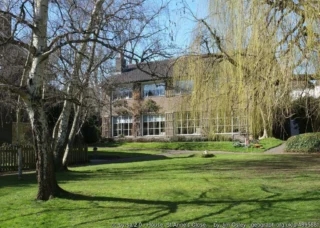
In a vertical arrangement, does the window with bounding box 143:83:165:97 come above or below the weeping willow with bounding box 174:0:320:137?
above

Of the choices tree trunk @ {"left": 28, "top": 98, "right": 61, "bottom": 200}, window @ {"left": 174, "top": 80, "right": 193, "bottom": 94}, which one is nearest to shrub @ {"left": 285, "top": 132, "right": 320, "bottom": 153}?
window @ {"left": 174, "top": 80, "right": 193, "bottom": 94}

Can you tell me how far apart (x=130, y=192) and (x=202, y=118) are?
3.04 metres

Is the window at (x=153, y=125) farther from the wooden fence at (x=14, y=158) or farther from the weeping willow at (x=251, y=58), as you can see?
the weeping willow at (x=251, y=58)

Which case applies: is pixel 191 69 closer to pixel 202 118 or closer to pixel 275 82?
pixel 202 118

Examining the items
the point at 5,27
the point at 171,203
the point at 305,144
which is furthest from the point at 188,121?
the point at 305,144

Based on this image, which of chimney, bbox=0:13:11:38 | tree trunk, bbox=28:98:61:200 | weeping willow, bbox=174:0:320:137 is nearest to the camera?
weeping willow, bbox=174:0:320:137

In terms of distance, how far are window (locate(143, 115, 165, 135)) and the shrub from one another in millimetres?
16894

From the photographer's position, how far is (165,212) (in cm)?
693

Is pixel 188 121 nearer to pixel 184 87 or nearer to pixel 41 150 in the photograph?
pixel 184 87

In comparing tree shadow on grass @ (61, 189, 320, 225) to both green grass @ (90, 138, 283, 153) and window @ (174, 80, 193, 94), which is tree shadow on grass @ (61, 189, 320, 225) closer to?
window @ (174, 80, 193, 94)

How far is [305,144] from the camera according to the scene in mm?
24047

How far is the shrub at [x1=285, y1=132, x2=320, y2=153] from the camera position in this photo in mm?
23656

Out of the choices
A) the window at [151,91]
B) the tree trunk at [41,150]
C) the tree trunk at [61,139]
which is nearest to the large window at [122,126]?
the window at [151,91]

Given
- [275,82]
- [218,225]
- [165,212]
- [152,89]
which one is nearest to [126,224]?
[165,212]
